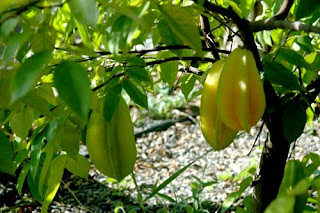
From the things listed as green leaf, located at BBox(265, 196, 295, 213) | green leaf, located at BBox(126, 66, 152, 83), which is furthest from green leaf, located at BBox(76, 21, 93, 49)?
green leaf, located at BBox(265, 196, 295, 213)

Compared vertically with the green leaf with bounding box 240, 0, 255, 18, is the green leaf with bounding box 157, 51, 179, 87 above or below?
below

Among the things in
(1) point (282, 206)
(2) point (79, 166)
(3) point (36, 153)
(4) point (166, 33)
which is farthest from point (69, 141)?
(1) point (282, 206)

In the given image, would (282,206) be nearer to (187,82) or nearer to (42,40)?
(42,40)

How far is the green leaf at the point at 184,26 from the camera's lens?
76 centimetres

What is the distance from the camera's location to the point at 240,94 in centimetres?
86

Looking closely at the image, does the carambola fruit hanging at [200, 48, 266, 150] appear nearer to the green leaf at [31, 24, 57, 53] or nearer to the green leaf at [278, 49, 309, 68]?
the green leaf at [278, 49, 309, 68]

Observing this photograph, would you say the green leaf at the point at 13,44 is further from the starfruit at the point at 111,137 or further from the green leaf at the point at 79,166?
the green leaf at the point at 79,166

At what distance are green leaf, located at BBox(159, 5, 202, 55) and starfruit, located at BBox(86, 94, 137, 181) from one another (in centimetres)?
25

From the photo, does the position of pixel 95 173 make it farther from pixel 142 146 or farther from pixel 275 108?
pixel 275 108

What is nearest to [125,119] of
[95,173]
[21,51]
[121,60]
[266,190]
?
[121,60]

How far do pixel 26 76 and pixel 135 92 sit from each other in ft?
1.47

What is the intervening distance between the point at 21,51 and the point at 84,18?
44 centimetres

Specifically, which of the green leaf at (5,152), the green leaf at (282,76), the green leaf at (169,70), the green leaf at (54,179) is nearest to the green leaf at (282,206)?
the green leaf at (282,76)

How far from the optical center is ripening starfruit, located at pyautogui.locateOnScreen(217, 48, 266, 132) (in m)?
0.86
